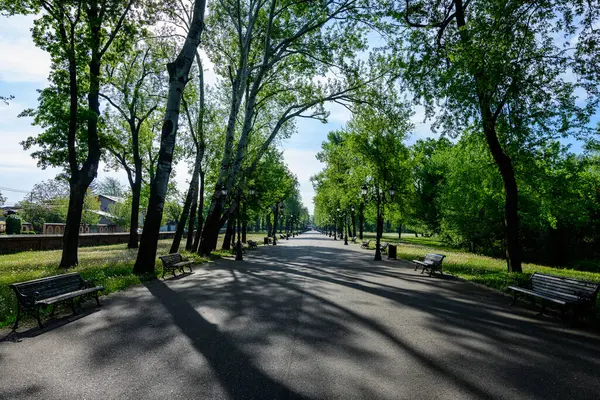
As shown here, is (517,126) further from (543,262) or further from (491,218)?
(543,262)

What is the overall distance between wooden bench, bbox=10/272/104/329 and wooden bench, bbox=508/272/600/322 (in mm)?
9577

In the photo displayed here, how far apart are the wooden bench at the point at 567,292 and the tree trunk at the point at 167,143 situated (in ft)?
36.8

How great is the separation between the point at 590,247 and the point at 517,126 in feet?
84.9

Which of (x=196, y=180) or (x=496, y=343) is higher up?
(x=196, y=180)

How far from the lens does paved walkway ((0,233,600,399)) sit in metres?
3.62

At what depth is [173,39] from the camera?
19.6 meters

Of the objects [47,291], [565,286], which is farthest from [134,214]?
[565,286]

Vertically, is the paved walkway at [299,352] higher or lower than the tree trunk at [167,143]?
lower

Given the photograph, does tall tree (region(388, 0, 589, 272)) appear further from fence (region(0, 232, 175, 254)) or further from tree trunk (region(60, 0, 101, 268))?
fence (region(0, 232, 175, 254))

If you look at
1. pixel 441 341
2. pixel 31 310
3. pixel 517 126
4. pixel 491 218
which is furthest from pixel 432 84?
pixel 491 218

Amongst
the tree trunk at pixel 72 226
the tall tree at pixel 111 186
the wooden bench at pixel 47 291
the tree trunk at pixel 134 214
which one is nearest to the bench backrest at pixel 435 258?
the wooden bench at pixel 47 291

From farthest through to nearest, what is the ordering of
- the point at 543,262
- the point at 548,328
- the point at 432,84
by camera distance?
the point at 543,262, the point at 432,84, the point at 548,328

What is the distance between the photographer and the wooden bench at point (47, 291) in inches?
221

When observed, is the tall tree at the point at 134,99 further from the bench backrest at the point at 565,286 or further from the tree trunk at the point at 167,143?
the bench backrest at the point at 565,286
